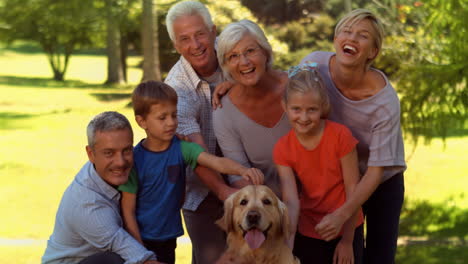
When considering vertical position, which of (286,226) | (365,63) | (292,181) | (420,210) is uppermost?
(365,63)

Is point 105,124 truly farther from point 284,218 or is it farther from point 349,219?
point 349,219

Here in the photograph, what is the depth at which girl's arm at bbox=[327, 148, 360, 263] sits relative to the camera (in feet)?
12.9

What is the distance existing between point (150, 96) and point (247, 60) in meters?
0.68

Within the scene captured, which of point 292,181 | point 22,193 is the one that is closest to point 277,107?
point 292,181

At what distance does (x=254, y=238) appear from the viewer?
145 inches

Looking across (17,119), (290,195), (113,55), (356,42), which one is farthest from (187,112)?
(113,55)

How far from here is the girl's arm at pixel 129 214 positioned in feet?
12.9

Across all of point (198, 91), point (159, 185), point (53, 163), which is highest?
point (198, 91)

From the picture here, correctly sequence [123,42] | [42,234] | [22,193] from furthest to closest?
[123,42]
[22,193]
[42,234]

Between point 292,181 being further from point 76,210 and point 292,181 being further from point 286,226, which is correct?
point 76,210

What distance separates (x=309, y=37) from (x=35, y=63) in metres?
42.8

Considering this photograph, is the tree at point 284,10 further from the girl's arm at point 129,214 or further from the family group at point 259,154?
the girl's arm at point 129,214

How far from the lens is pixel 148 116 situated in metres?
3.98

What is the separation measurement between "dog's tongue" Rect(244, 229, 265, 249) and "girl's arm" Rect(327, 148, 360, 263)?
0.64 metres
